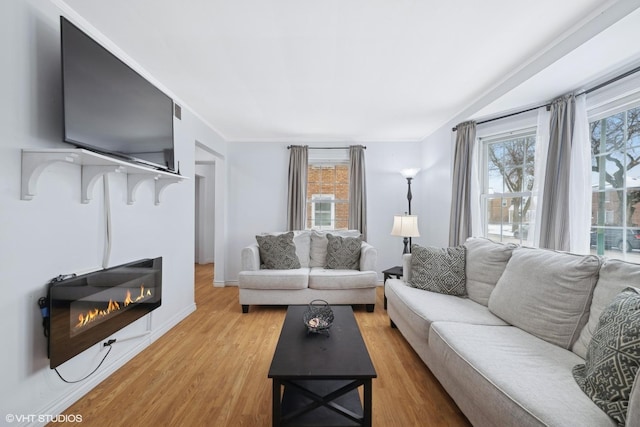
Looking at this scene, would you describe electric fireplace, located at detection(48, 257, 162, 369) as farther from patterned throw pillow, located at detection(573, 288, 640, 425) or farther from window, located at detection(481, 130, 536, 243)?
window, located at detection(481, 130, 536, 243)

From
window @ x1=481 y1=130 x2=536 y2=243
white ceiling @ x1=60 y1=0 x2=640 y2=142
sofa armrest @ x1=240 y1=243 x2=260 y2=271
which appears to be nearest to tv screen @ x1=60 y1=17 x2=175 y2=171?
white ceiling @ x1=60 y1=0 x2=640 y2=142

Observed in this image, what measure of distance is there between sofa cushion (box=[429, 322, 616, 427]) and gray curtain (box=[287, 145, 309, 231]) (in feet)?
9.04

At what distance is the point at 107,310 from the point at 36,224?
0.71 m

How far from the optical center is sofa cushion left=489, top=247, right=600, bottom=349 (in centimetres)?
140

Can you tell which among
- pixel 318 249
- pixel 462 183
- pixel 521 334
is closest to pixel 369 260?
pixel 318 249

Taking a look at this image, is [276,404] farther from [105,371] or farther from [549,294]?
[549,294]

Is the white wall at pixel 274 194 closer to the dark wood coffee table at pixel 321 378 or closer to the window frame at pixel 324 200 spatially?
the window frame at pixel 324 200

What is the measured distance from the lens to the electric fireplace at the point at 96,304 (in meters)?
1.41

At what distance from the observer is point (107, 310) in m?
1.74

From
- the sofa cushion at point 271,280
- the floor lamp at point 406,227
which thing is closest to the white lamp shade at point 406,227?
the floor lamp at point 406,227

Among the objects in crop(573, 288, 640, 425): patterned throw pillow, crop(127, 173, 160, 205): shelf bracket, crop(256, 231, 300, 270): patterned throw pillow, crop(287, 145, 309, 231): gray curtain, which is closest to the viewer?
crop(573, 288, 640, 425): patterned throw pillow

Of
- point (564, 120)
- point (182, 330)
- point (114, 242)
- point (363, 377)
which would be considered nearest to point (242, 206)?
point (182, 330)

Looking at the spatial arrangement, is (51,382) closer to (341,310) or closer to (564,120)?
(341,310)

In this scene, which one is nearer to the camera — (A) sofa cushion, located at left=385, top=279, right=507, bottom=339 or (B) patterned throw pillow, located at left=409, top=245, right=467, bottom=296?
(A) sofa cushion, located at left=385, top=279, right=507, bottom=339
